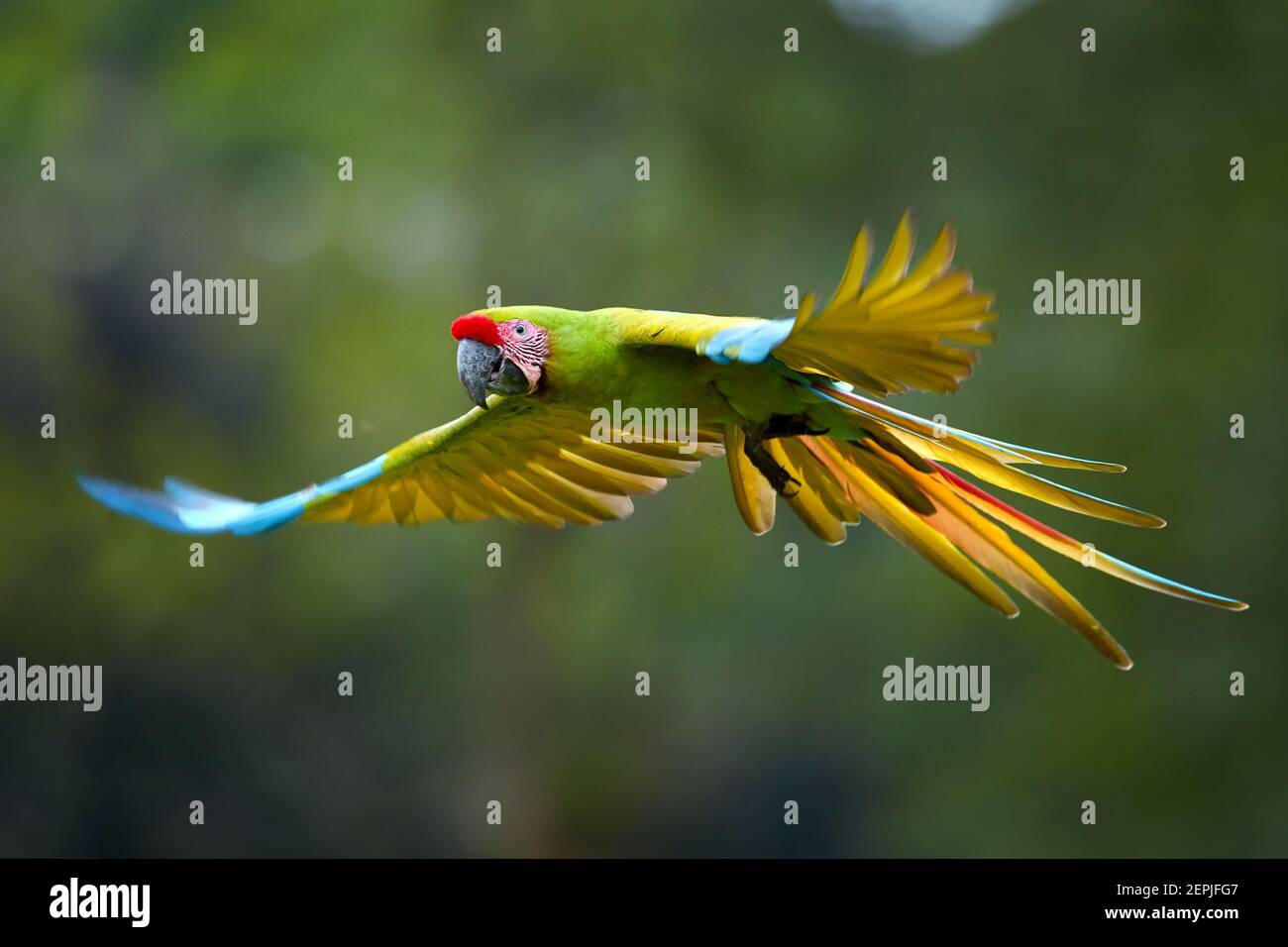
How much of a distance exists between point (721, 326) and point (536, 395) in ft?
1.84

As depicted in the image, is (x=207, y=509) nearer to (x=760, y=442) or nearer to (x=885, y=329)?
(x=760, y=442)

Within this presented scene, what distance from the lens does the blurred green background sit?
896 centimetres

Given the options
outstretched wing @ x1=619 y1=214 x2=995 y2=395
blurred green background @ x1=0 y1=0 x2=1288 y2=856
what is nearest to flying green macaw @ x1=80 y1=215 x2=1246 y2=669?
outstretched wing @ x1=619 y1=214 x2=995 y2=395

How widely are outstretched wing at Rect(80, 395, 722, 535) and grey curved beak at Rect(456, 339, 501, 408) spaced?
0.18 metres

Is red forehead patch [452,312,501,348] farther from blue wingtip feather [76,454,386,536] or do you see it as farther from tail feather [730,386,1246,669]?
tail feather [730,386,1246,669]

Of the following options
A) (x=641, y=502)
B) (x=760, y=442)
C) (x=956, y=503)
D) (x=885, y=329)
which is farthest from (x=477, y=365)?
(x=641, y=502)

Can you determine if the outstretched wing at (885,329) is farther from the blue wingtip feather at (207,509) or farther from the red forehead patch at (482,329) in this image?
the blue wingtip feather at (207,509)

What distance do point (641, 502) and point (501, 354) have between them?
6154 millimetres

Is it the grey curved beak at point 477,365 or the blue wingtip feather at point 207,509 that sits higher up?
the grey curved beak at point 477,365

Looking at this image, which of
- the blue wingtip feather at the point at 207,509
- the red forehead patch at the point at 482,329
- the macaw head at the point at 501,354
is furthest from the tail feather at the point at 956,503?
the blue wingtip feather at the point at 207,509

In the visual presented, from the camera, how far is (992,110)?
9266 mm

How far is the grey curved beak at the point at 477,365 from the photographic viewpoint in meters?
3.53

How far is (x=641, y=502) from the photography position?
9633mm

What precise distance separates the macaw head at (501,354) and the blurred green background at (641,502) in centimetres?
531
